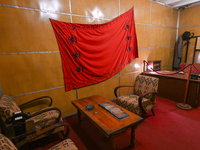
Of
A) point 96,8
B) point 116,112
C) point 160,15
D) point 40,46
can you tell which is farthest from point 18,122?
point 160,15

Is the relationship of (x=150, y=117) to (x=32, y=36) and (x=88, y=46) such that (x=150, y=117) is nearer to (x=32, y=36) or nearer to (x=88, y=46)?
(x=88, y=46)

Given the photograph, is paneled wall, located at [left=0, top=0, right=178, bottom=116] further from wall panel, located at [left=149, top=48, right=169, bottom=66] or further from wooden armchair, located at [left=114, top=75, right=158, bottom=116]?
wall panel, located at [left=149, top=48, right=169, bottom=66]

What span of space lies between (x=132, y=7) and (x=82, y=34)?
1.95 metres

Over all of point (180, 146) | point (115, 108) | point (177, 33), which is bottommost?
point (180, 146)

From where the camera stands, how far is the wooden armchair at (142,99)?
2.40 metres

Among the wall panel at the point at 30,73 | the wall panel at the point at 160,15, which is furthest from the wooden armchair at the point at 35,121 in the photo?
the wall panel at the point at 160,15

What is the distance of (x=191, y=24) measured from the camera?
16.1 ft

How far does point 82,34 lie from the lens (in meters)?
2.74

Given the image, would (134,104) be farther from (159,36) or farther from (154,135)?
(159,36)

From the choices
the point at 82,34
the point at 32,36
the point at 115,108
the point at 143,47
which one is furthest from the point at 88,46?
the point at 143,47

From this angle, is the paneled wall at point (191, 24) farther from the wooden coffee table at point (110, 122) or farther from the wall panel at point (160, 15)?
the wooden coffee table at point (110, 122)

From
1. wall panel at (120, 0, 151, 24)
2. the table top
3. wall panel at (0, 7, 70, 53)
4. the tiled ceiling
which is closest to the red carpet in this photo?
the table top

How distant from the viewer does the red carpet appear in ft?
6.26

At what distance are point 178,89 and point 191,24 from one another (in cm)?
344
